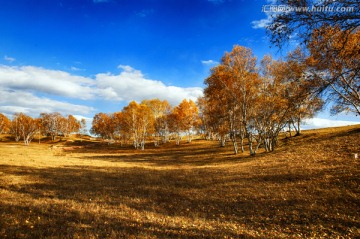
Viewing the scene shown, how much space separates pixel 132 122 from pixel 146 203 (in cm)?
6563

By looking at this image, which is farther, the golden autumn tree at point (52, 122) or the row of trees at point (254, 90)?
the golden autumn tree at point (52, 122)

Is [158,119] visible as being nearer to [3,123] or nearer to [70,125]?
[70,125]

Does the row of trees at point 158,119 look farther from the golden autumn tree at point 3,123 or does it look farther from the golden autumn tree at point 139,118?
the golden autumn tree at point 3,123

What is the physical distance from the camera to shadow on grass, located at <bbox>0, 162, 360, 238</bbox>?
866 cm

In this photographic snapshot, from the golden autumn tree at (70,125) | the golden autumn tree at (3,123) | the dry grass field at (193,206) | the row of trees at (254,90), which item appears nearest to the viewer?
the dry grass field at (193,206)

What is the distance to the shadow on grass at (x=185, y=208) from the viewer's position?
866cm

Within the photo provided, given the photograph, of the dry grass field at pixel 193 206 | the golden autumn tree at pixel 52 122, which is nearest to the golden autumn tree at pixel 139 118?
the dry grass field at pixel 193 206

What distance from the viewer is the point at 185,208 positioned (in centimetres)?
1193

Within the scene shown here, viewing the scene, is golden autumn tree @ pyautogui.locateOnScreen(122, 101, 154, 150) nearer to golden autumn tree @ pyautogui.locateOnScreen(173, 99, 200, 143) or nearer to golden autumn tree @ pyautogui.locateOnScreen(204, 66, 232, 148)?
golden autumn tree @ pyautogui.locateOnScreen(173, 99, 200, 143)

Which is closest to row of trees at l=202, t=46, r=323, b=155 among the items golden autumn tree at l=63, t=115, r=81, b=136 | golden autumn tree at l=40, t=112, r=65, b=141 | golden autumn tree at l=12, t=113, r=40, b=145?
golden autumn tree at l=12, t=113, r=40, b=145

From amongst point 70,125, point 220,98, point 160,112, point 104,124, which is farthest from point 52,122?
point 220,98

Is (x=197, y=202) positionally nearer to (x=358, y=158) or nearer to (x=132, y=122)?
(x=358, y=158)

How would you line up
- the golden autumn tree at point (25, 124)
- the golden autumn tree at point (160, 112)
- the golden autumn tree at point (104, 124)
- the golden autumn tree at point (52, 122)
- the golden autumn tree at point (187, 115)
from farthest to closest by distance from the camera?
the golden autumn tree at point (52, 122)
the golden autumn tree at point (104, 124)
the golden autumn tree at point (25, 124)
the golden autumn tree at point (160, 112)
the golden autumn tree at point (187, 115)

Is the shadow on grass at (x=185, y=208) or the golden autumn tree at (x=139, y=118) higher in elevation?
the golden autumn tree at (x=139, y=118)
